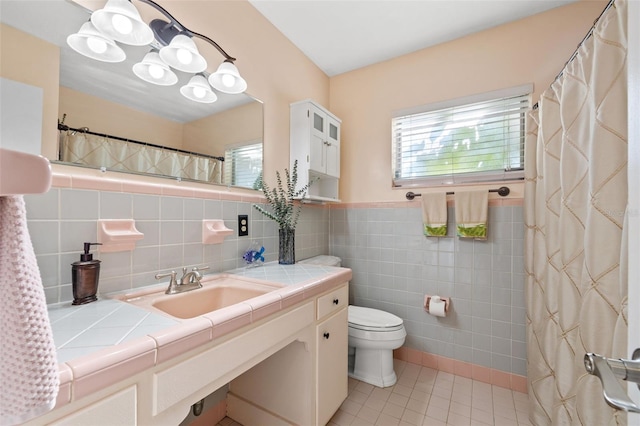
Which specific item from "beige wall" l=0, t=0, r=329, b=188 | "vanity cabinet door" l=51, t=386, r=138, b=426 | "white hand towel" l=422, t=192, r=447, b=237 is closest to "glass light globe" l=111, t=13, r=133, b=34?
"beige wall" l=0, t=0, r=329, b=188

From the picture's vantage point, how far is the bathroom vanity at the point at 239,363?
0.56 m

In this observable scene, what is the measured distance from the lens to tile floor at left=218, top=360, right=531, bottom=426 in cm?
150

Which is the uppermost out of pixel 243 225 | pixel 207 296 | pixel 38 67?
pixel 38 67

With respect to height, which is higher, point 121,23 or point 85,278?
point 121,23

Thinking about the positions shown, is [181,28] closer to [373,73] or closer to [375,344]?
[373,73]

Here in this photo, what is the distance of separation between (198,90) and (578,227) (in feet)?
5.93

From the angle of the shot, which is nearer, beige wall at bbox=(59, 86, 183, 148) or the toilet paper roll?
beige wall at bbox=(59, 86, 183, 148)

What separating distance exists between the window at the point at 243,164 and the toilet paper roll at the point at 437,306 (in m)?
1.52

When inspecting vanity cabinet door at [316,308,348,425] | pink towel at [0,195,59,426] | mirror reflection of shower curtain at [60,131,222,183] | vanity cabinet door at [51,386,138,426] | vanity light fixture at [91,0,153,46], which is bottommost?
vanity cabinet door at [316,308,348,425]

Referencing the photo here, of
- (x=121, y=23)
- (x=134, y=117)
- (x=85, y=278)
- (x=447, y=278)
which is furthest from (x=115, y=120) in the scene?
(x=447, y=278)

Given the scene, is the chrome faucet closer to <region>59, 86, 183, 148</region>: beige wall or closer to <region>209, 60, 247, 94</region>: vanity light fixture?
<region>59, 86, 183, 148</region>: beige wall

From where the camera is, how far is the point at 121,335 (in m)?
0.67

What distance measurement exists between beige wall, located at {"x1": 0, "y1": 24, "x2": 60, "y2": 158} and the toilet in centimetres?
180

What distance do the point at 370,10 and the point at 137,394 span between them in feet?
7.21
